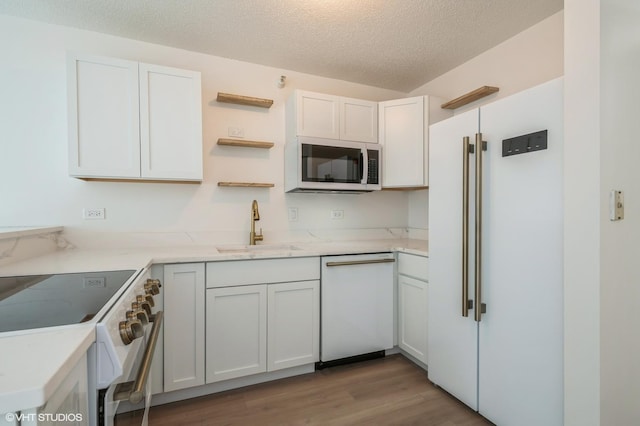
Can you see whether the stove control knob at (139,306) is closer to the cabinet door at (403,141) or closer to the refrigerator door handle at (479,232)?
the refrigerator door handle at (479,232)

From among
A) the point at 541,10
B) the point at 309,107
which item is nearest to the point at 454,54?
the point at 541,10

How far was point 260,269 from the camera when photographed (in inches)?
77.5

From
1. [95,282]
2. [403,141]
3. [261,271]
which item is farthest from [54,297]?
[403,141]

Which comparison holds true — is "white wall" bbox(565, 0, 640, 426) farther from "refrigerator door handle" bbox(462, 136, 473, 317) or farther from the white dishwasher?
the white dishwasher

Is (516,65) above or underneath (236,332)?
above

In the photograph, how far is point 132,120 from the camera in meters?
1.95

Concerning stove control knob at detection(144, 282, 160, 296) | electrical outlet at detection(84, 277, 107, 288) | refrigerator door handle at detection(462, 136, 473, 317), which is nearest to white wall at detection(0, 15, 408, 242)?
stove control knob at detection(144, 282, 160, 296)

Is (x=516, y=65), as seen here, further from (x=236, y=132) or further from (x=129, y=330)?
(x=129, y=330)

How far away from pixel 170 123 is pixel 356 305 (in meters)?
1.82

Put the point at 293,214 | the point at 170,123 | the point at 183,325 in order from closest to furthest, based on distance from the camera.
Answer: the point at 183,325 → the point at 170,123 → the point at 293,214

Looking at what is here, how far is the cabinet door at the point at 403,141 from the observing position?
2.55 meters

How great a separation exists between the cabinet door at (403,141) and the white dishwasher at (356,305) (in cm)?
71

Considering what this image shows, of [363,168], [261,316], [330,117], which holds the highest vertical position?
[330,117]

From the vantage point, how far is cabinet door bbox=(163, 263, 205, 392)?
69.4 inches
